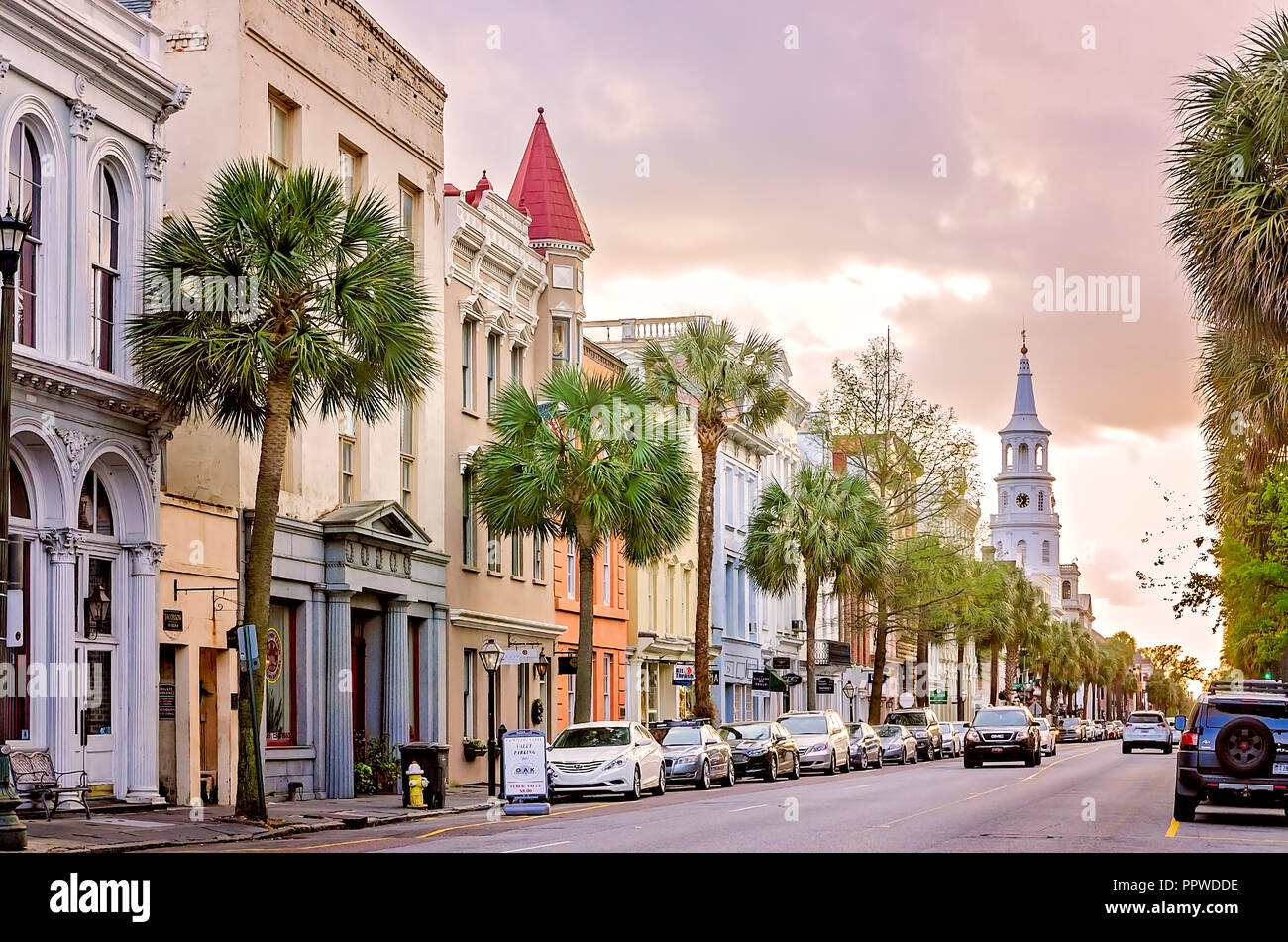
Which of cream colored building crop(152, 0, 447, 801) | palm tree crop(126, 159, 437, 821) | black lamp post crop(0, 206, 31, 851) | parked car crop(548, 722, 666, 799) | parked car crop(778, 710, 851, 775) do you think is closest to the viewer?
black lamp post crop(0, 206, 31, 851)

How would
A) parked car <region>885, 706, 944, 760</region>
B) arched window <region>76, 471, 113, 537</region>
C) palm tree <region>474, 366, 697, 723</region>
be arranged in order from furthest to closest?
parked car <region>885, 706, 944, 760</region> → palm tree <region>474, 366, 697, 723</region> → arched window <region>76, 471, 113, 537</region>

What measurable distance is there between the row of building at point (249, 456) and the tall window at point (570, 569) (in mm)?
111

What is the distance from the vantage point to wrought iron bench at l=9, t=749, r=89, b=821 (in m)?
24.0

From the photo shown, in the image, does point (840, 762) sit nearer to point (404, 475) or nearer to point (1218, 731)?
point (404, 475)

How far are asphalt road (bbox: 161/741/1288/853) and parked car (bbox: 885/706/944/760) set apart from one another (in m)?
28.9

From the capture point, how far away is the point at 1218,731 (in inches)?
972

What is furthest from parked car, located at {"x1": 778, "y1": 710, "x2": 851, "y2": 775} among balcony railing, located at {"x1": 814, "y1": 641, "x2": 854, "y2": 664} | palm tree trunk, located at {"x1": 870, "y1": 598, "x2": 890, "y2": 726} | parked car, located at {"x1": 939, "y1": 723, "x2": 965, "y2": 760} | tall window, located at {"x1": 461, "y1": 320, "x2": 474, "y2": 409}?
balcony railing, located at {"x1": 814, "y1": 641, "x2": 854, "y2": 664}

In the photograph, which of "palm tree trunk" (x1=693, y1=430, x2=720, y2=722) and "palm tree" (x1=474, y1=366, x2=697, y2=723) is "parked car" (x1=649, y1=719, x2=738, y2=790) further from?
"palm tree trunk" (x1=693, y1=430, x2=720, y2=722)

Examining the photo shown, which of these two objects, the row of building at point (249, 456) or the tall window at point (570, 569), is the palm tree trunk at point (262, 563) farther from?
the tall window at point (570, 569)

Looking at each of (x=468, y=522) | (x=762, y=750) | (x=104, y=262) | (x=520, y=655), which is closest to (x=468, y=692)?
(x=468, y=522)

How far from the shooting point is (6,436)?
1998 centimetres
